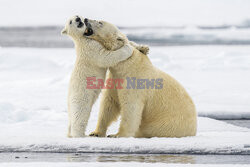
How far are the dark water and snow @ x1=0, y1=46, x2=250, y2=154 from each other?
5.5 inches

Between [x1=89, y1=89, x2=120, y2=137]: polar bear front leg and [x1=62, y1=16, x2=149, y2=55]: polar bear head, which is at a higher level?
[x1=62, y1=16, x2=149, y2=55]: polar bear head

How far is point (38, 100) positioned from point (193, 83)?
3.97 m

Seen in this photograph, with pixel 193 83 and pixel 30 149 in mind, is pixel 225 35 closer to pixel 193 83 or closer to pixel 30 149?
pixel 193 83

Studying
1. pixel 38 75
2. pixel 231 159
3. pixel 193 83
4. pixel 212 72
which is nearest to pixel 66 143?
pixel 231 159

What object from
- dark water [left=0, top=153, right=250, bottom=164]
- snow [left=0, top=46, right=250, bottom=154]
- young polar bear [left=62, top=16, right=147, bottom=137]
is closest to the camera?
dark water [left=0, top=153, right=250, bottom=164]

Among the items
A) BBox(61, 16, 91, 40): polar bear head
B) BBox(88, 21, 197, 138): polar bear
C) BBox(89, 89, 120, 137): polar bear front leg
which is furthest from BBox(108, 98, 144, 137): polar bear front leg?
BBox(61, 16, 91, 40): polar bear head

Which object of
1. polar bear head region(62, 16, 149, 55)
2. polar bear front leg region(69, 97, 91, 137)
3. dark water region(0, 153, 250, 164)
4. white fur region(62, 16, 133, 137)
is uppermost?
polar bear head region(62, 16, 149, 55)

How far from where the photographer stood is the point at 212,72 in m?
12.8

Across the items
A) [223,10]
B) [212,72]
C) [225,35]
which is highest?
[223,10]

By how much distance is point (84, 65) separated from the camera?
475 cm

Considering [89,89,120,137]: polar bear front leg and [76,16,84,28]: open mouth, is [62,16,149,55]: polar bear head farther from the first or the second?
[89,89,120,137]: polar bear front leg

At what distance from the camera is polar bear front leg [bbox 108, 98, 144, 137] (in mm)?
4695

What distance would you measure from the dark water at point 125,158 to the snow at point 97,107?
14 centimetres

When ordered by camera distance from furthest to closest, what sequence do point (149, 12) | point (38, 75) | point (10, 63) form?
point (149, 12) < point (10, 63) < point (38, 75)
